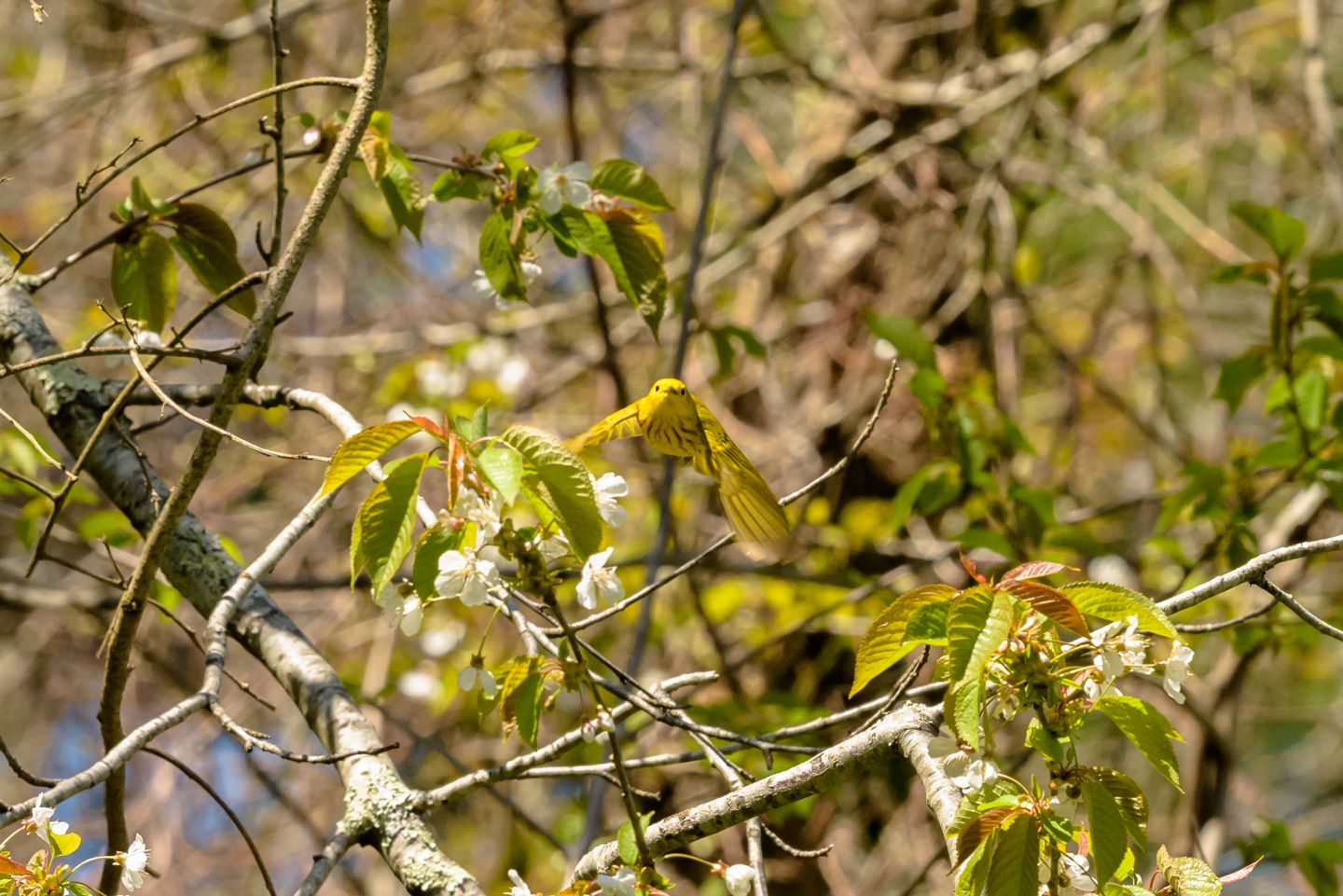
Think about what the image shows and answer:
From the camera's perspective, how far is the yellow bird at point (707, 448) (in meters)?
1.58

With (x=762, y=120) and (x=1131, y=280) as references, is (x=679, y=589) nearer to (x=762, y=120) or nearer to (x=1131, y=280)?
(x=762, y=120)

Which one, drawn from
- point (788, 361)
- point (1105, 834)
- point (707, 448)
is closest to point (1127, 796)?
point (1105, 834)

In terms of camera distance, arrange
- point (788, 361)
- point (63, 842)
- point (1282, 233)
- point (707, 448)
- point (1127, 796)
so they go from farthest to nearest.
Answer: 1. point (788, 361)
2. point (1282, 233)
3. point (707, 448)
4. point (63, 842)
5. point (1127, 796)

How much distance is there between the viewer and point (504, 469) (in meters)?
0.98

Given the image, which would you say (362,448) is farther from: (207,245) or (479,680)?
(207,245)

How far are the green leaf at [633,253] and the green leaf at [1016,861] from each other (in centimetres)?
92

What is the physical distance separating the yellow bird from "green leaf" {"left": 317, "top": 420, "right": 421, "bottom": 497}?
1.53ft

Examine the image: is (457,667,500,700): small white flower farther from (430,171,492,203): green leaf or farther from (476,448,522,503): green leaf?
(430,171,492,203): green leaf

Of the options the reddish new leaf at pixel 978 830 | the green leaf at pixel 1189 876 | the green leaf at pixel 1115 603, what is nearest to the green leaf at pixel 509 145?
the green leaf at pixel 1115 603

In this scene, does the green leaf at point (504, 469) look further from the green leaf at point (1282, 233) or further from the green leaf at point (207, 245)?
the green leaf at point (1282, 233)

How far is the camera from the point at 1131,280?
18.1 feet

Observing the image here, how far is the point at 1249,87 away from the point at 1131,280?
152 centimetres

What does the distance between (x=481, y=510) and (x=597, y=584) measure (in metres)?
0.22

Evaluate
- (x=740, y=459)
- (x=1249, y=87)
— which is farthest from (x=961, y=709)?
(x=1249, y=87)
